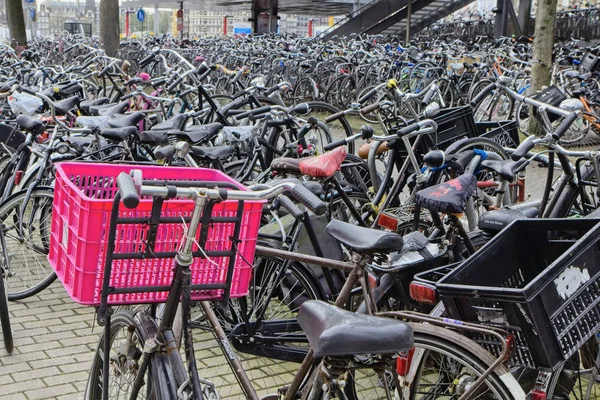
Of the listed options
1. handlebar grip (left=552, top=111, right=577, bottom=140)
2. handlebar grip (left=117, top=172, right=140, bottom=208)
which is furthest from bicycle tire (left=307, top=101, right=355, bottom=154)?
handlebar grip (left=117, top=172, right=140, bottom=208)

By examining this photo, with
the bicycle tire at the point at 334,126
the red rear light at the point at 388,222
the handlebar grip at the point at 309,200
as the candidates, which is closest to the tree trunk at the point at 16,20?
the bicycle tire at the point at 334,126

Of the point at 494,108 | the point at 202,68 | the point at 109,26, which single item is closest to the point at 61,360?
the point at 202,68

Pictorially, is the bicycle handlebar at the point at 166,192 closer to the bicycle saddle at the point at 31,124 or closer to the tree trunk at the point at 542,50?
the bicycle saddle at the point at 31,124

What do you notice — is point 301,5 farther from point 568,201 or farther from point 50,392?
point 50,392

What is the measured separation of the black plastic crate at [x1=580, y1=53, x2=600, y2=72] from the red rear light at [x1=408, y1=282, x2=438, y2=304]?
400 inches

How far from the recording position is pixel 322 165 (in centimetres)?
416

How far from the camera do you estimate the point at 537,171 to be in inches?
362

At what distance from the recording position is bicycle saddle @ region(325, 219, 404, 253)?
8.91 ft

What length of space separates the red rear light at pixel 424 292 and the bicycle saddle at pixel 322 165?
134 centimetres

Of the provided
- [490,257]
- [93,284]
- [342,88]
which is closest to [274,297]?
[490,257]

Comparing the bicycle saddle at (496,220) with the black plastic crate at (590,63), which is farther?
the black plastic crate at (590,63)

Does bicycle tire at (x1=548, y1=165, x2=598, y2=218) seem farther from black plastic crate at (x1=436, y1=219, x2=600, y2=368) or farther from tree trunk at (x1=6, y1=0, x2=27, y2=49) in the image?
tree trunk at (x1=6, y1=0, x2=27, y2=49)

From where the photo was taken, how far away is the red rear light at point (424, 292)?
2.83m

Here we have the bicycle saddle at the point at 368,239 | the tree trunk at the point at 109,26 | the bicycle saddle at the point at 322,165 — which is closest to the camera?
the bicycle saddle at the point at 368,239
